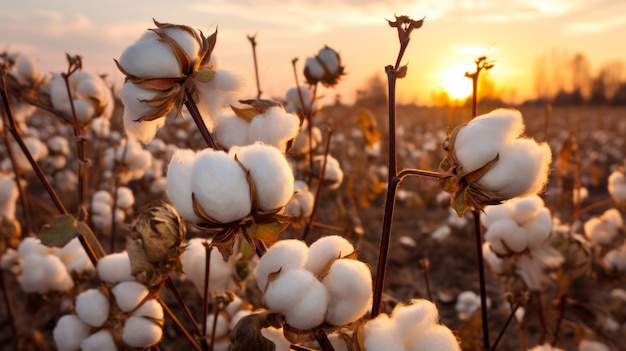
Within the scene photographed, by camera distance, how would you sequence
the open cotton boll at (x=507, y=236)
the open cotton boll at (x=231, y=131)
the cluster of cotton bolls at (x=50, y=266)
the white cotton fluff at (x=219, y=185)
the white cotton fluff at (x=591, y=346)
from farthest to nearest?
the white cotton fluff at (x=591, y=346)
the cluster of cotton bolls at (x=50, y=266)
the open cotton boll at (x=507, y=236)
the open cotton boll at (x=231, y=131)
the white cotton fluff at (x=219, y=185)

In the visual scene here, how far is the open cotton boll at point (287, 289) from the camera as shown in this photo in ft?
2.51

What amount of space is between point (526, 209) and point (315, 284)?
3.87ft

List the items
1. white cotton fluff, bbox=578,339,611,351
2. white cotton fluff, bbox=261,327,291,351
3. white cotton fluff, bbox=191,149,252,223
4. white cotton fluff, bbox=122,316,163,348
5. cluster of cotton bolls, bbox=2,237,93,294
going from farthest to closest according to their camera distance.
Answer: white cotton fluff, bbox=578,339,611,351 → cluster of cotton bolls, bbox=2,237,93,294 → white cotton fluff, bbox=122,316,163,348 → white cotton fluff, bbox=261,327,291,351 → white cotton fluff, bbox=191,149,252,223

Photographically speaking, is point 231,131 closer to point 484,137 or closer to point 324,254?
point 324,254

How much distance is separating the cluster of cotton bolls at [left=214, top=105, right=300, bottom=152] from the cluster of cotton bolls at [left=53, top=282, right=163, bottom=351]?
0.58 metres

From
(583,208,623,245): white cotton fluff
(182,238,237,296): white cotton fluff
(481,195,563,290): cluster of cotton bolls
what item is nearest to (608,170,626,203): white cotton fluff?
(583,208,623,245): white cotton fluff

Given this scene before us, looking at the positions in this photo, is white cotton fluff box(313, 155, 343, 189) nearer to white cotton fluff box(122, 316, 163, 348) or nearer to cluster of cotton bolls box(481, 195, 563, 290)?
cluster of cotton bolls box(481, 195, 563, 290)

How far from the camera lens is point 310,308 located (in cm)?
76

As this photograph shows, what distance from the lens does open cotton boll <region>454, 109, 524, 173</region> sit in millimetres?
822

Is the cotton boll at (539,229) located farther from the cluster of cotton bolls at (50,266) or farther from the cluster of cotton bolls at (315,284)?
the cluster of cotton bolls at (50,266)

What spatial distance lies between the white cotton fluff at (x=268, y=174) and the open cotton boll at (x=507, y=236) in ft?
3.63

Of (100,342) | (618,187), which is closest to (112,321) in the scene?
(100,342)

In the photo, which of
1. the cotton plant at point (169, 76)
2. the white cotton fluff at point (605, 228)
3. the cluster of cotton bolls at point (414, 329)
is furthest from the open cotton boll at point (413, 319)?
the white cotton fluff at point (605, 228)

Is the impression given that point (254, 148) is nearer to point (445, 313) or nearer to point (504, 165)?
point (504, 165)
